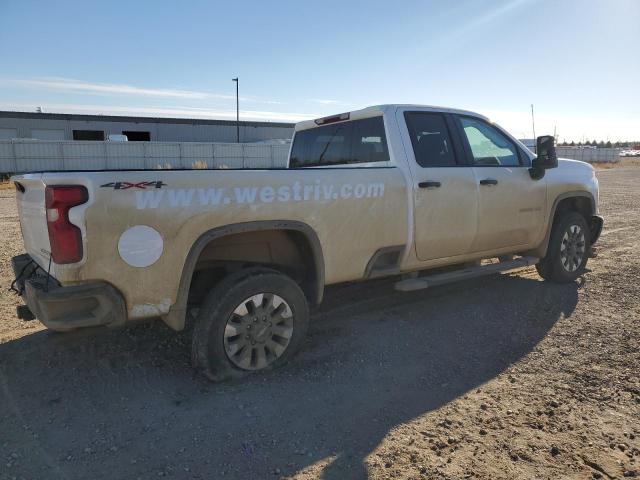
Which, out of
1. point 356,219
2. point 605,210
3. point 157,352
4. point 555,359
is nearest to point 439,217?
point 356,219

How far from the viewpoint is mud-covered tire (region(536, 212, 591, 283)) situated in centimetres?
598

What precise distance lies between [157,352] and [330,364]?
4.81 ft

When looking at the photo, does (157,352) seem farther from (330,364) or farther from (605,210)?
(605,210)

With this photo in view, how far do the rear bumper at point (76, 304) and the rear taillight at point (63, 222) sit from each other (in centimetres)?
19

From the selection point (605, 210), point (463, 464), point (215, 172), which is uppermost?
point (215, 172)

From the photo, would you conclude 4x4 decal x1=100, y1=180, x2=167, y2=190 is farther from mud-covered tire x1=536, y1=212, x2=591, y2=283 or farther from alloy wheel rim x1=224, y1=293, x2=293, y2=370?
mud-covered tire x1=536, y1=212, x2=591, y2=283

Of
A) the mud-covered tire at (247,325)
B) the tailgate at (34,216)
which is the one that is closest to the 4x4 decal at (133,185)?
the tailgate at (34,216)

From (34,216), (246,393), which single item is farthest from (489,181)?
(34,216)

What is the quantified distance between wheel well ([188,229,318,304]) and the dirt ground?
25.0 inches

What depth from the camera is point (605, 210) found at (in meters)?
13.4

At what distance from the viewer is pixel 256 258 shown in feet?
13.0

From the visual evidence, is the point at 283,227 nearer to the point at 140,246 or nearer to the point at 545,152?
the point at 140,246

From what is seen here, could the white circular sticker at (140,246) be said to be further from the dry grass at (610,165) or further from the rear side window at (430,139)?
the dry grass at (610,165)

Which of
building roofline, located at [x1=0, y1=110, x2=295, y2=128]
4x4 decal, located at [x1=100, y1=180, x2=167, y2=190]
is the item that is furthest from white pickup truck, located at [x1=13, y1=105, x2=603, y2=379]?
building roofline, located at [x1=0, y1=110, x2=295, y2=128]
